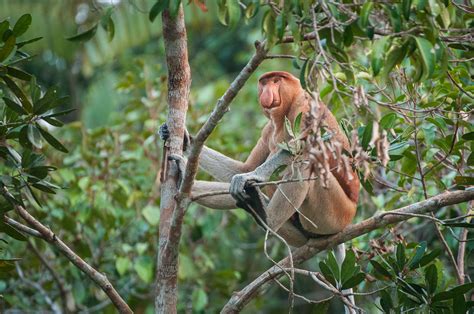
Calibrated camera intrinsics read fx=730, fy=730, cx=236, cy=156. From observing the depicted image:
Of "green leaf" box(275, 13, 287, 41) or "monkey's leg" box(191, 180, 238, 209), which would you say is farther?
"monkey's leg" box(191, 180, 238, 209)

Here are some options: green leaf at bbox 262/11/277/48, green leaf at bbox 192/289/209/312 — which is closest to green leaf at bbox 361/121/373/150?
green leaf at bbox 262/11/277/48

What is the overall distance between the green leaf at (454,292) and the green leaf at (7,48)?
1945 millimetres

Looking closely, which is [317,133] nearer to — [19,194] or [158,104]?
[19,194]

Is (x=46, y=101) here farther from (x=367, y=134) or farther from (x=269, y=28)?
(x=367, y=134)

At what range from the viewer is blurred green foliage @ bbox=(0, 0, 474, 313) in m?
2.52

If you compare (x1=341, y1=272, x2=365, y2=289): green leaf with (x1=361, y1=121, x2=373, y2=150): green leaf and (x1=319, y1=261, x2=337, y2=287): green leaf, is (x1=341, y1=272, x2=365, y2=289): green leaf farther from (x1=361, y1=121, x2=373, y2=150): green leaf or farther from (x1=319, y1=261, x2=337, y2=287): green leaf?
(x1=361, y1=121, x2=373, y2=150): green leaf

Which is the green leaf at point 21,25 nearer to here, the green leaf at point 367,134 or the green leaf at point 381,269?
the green leaf at point 367,134

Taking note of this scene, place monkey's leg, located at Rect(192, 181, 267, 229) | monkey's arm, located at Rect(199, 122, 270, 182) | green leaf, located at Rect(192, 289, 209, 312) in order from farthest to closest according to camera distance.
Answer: green leaf, located at Rect(192, 289, 209, 312) → monkey's arm, located at Rect(199, 122, 270, 182) → monkey's leg, located at Rect(192, 181, 267, 229)

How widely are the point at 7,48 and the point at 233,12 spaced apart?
3.19ft

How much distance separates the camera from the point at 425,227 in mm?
5039

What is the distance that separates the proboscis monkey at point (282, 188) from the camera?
3.75 m

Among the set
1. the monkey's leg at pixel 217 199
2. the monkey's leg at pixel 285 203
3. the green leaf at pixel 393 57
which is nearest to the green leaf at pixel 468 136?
the green leaf at pixel 393 57

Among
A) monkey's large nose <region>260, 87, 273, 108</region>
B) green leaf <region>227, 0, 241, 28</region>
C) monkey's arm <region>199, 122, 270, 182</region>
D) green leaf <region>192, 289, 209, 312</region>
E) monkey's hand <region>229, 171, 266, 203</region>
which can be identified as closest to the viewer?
green leaf <region>227, 0, 241, 28</region>

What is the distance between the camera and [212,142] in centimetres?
561
